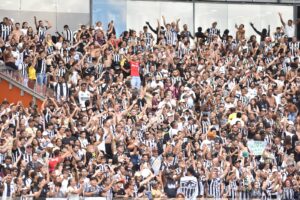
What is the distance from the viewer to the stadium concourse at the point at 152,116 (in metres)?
26.9

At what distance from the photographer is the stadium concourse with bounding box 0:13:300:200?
1057 inches

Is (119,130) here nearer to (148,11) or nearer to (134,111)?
(134,111)

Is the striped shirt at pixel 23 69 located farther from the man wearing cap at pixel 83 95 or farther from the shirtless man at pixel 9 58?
the man wearing cap at pixel 83 95

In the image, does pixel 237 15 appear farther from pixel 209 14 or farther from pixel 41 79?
pixel 41 79

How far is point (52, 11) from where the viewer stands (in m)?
39.8

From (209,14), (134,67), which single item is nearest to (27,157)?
(134,67)

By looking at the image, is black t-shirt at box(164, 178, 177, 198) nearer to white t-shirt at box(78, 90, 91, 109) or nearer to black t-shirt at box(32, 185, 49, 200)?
black t-shirt at box(32, 185, 49, 200)

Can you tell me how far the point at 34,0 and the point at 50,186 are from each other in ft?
51.1

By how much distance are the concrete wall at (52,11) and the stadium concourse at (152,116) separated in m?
1.75

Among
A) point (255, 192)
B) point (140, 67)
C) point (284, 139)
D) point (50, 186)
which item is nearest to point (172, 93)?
point (140, 67)

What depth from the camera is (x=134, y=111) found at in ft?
102

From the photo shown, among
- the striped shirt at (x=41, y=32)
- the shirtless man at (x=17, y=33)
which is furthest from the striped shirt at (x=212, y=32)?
the shirtless man at (x=17, y=33)

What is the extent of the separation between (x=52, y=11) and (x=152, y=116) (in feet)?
33.4

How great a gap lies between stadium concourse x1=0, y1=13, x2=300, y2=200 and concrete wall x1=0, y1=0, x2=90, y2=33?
5.73ft
